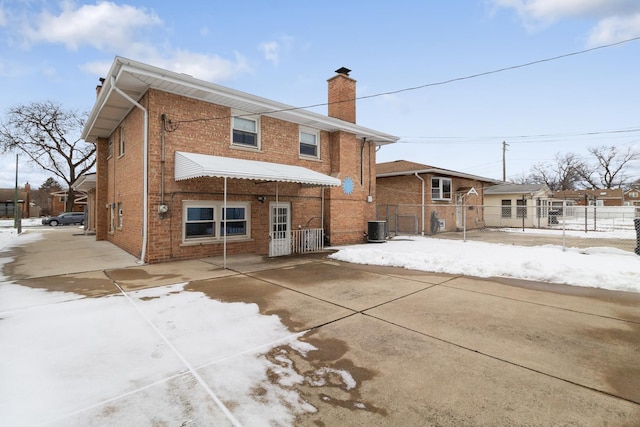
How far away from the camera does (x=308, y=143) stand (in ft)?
43.6

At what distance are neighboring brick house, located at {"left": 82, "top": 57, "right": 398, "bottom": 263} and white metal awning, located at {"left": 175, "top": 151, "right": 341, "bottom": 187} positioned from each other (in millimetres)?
37

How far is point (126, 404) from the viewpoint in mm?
2572

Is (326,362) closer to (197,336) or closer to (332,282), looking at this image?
(197,336)

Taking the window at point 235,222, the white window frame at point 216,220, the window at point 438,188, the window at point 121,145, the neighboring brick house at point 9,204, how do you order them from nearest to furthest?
the white window frame at point 216,220 → the window at point 235,222 → the window at point 121,145 → the window at point 438,188 → the neighboring brick house at point 9,204

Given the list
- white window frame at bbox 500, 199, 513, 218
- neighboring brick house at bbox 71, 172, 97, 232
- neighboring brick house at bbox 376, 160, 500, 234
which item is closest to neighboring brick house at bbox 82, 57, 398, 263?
neighboring brick house at bbox 376, 160, 500, 234

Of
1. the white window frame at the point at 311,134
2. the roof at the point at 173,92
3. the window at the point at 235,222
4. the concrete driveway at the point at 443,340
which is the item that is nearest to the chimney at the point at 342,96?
the roof at the point at 173,92

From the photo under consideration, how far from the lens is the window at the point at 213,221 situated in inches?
392

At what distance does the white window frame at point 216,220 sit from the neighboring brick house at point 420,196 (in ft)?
32.6

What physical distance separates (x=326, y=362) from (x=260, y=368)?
694mm

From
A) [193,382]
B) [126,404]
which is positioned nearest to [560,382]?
[193,382]

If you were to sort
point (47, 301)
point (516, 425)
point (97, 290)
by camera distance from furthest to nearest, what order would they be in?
1. point (97, 290)
2. point (47, 301)
3. point (516, 425)

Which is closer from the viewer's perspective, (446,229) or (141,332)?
(141,332)

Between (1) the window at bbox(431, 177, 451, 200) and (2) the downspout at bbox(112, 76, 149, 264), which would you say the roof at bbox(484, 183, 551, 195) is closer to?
(1) the window at bbox(431, 177, 451, 200)

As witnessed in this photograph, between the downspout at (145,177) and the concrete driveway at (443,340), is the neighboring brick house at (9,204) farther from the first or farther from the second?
the concrete driveway at (443,340)
